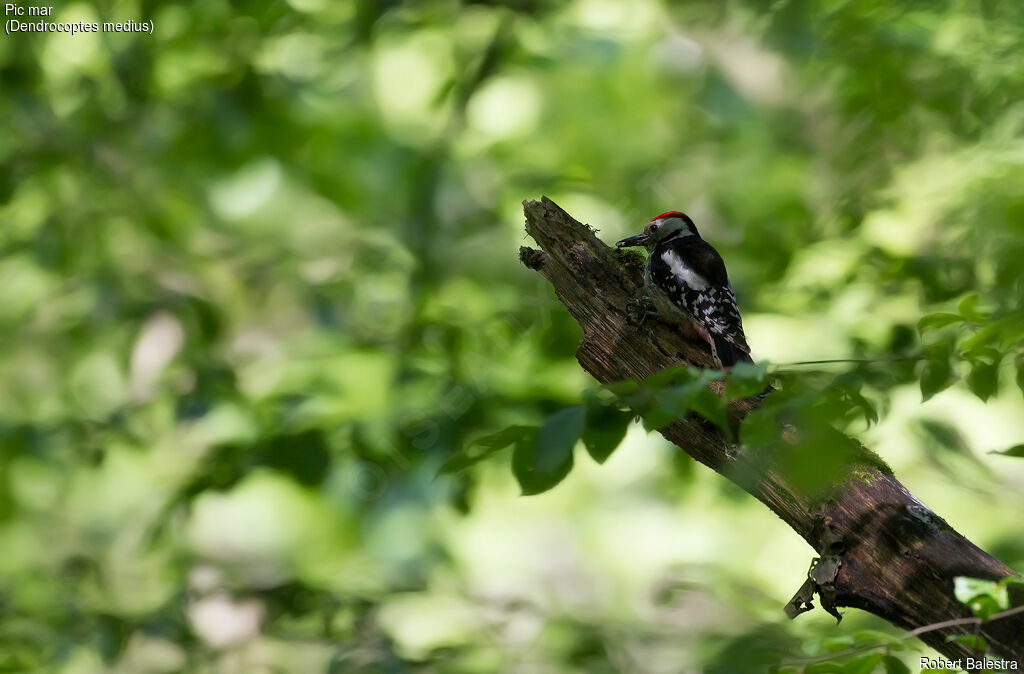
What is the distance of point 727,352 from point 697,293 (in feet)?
1.06

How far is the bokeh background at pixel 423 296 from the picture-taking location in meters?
4.13

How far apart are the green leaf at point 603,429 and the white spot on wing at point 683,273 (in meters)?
1.57

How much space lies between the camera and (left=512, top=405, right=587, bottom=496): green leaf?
1591mm

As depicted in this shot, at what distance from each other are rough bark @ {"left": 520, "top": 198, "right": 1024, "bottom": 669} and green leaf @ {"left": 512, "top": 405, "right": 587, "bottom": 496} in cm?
51

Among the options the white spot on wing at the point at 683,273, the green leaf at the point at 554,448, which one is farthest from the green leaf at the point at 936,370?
the white spot on wing at the point at 683,273

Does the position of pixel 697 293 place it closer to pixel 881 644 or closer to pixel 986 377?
pixel 986 377

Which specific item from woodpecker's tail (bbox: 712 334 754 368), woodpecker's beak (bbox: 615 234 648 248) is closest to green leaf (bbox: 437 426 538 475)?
woodpecker's tail (bbox: 712 334 754 368)

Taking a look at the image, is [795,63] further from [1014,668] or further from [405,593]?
[1014,668]

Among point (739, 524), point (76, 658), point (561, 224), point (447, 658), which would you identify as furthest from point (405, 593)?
point (739, 524)

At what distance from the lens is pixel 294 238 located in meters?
6.06

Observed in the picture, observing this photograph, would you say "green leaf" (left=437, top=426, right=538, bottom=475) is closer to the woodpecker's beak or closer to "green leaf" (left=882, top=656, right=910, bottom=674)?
"green leaf" (left=882, top=656, right=910, bottom=674)

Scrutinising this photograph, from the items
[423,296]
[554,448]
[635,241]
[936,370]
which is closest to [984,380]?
[936,370]

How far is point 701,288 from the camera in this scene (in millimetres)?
3271

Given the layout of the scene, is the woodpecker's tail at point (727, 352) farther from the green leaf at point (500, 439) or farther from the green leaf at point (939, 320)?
the green leaf at point (500, 439)
